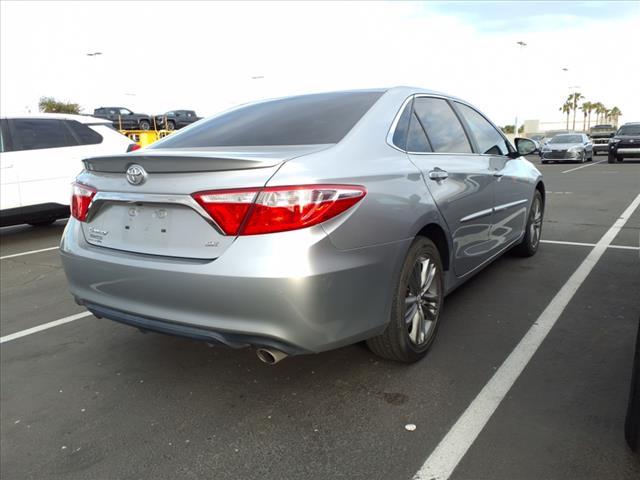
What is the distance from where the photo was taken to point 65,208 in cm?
778

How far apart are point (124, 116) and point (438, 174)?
104ft

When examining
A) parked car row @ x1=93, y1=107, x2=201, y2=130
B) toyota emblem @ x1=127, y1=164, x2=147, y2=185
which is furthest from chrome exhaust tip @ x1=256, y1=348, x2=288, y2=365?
parked car row @ x1=93, y1=107, x2=201, y2=130

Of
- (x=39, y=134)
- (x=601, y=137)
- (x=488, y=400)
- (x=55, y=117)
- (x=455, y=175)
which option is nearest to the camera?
(x=488, y=400)

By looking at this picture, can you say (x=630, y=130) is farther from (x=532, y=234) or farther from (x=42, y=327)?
(x=42, y=327)

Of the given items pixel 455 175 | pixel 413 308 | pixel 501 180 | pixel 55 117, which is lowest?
pixel 413 308

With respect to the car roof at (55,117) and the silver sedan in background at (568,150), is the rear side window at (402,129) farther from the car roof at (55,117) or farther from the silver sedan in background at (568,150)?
the silver sedan in background at (568,150)

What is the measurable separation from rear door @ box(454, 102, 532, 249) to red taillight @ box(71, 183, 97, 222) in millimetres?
2735

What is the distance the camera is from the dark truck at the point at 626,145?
70.2ft

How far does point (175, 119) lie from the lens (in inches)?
1379

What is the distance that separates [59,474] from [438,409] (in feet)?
5.75

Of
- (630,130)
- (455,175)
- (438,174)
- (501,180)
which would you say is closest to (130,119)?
(630,130)

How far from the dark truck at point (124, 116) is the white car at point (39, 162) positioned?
24.7m

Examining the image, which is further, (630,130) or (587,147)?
(587,147)

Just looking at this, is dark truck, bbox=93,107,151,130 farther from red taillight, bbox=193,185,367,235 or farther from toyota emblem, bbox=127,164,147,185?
red taillight, bbox=193,185,367,235
